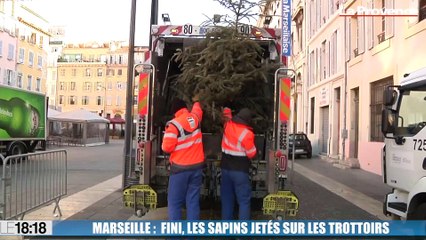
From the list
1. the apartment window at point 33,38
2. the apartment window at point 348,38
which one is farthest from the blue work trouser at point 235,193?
the apartment window at point 33,38

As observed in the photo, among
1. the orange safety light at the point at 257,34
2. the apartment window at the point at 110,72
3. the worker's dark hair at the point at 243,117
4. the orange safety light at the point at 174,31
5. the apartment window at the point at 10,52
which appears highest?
the apartment window at the point at 110,72

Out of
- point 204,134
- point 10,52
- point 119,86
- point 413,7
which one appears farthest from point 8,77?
point 119,86

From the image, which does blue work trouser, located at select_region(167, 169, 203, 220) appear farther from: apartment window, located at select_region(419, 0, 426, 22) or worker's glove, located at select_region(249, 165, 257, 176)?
apartment window, located at select_region(419, 0, 426, 22)

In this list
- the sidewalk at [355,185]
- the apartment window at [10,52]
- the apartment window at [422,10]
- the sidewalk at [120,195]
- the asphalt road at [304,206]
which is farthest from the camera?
the apartment window at [10,52]

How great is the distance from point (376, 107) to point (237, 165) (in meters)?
12.8

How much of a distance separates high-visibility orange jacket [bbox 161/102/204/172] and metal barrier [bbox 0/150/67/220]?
6.59ft

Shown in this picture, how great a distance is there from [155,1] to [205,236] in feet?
28.2

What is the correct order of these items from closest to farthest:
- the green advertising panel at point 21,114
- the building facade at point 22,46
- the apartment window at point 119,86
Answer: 1. the green advertising panel at point 21,114
2. the building facade at point 22,46
3. the apartment window at point 119,86

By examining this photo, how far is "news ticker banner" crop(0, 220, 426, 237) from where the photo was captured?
484 centimetres

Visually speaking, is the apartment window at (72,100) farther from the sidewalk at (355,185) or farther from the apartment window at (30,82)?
the sidewalk at (355,185)

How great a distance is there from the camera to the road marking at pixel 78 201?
25.3ft

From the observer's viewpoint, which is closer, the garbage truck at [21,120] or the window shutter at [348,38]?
the garbage truck at [21,120]

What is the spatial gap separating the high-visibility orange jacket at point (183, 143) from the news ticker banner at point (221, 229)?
852mm

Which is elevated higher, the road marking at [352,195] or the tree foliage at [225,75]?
the tree foliage at [225,75]
